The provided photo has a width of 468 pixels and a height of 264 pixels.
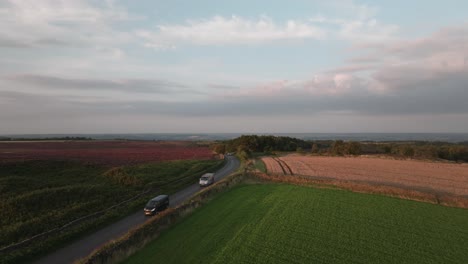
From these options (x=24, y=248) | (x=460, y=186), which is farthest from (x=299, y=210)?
(x=460, y=186)

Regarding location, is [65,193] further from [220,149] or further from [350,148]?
[350,148]

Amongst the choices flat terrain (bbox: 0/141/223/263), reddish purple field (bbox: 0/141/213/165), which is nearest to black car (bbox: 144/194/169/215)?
flat terrain (bbox: 0/141/223/263)

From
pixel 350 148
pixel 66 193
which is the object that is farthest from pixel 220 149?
pixel 66 193

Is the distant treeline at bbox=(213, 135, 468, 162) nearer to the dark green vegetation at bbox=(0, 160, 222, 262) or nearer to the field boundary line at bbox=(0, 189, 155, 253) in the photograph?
the dark green vegetation at bbox=(0, 160, 222, 262)

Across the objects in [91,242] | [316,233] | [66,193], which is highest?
[316,233]

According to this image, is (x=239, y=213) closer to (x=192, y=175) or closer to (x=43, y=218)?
(x=43, y=218)
